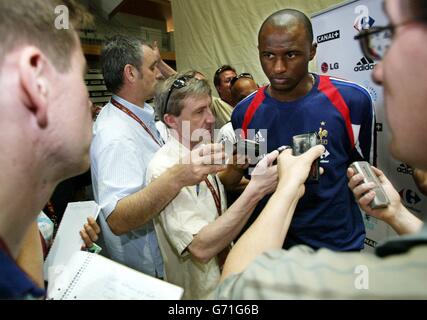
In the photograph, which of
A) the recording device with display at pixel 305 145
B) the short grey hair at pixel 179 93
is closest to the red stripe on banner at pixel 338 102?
the recording device with display at pixel 305 145

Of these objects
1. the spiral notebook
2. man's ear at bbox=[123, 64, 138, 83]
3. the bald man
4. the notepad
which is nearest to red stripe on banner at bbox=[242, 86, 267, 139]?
man's ear at bbox=[123, 64, 138, 83]

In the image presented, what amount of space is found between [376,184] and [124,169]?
91 centimetres

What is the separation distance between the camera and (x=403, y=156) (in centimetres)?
49

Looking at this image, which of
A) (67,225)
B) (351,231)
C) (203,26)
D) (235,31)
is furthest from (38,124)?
(203,26)

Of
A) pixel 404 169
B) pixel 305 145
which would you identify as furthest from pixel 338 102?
pixel 404 169

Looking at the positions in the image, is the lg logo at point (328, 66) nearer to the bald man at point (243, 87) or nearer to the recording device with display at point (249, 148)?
the bald man at point (243, 87)

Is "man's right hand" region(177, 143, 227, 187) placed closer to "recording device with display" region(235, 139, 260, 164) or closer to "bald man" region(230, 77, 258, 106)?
"recording device with display" region(235, 139, 260, 164)

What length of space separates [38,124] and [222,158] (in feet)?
2.03

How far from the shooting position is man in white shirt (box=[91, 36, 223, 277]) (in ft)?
3.25

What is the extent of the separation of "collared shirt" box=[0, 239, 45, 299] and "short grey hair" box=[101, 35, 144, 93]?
1183mm

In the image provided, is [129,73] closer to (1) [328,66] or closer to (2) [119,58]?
(2) [119,58]

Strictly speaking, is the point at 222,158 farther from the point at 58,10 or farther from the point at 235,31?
the point at 235,31

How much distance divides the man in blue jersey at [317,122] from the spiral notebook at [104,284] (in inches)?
30.6
